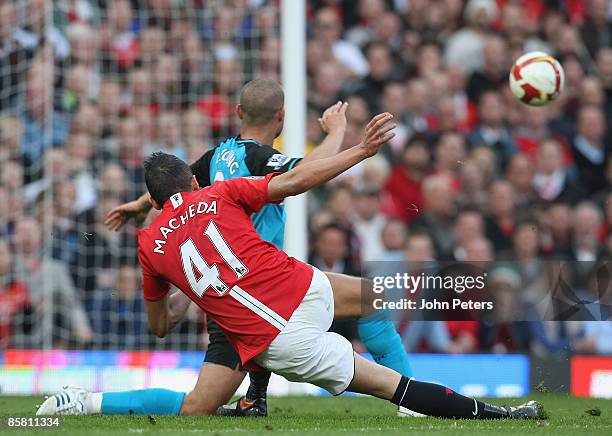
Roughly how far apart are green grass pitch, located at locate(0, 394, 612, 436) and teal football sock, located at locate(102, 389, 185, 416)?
17cm

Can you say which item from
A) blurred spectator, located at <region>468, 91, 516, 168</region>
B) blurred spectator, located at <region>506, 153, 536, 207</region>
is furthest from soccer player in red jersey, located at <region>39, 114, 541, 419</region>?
blurred spectator, located at <region>468, 91, 516, 168</region>

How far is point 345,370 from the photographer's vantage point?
591 centimetres

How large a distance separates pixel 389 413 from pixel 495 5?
27.7 ft

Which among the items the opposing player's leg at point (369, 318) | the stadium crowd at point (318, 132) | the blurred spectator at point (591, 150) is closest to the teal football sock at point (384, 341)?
the opposing player's leg at point (369, 318)

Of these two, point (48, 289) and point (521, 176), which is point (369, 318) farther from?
point (521, 176)

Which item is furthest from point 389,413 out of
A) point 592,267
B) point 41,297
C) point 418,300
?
point 41,297

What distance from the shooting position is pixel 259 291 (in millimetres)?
5934

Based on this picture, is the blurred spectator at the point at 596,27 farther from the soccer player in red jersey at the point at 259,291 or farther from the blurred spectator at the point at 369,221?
the soccer player in red jersey at the point at 259,291

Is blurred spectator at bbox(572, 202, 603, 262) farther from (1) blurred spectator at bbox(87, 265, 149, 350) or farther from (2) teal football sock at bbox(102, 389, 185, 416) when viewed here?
(2) teal football sock at bbox(102, 389, 185, 416)

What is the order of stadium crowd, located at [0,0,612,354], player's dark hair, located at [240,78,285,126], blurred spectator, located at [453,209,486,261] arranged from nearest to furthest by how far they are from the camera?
player's dark hair, located at [240,78,285,126]
stadium crowd, located at [0,0,612,354]
blurred spectator, located at [453,209,486,261]

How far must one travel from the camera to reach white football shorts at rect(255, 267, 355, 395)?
5898 millimetres

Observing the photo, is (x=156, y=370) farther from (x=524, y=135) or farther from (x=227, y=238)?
(x=524, y=135)

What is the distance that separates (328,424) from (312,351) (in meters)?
0.57

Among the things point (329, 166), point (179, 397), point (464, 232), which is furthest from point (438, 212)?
point (329, 166)
